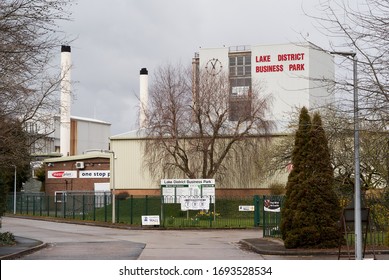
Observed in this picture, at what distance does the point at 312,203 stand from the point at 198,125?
29222mm

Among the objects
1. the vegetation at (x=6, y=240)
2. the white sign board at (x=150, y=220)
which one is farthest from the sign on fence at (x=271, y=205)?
the vegetation at (x=6, y=240)

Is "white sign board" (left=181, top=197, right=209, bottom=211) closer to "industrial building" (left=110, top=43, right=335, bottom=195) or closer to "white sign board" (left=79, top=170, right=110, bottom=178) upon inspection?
"industrial building" (left=110, top=43, right=335, bottom=195)

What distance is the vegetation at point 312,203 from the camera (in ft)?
84.0

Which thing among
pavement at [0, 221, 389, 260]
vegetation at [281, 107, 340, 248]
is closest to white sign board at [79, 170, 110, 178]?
pavement at [0, 221, 389, 260]

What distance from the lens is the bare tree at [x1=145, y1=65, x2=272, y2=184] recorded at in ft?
174

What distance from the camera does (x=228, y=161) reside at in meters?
55.8

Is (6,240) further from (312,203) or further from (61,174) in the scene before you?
(61,174)

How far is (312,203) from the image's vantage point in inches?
1009

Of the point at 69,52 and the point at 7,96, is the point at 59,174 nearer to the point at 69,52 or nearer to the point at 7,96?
the point at 69,52

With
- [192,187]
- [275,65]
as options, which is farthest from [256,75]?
[192,187]

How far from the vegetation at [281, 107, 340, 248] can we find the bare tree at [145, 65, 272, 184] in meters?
27.0

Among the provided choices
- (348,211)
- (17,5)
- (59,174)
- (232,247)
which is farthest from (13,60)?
(59,174)

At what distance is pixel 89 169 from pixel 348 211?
177 ft

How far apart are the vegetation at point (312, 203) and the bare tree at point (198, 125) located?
27.0m
